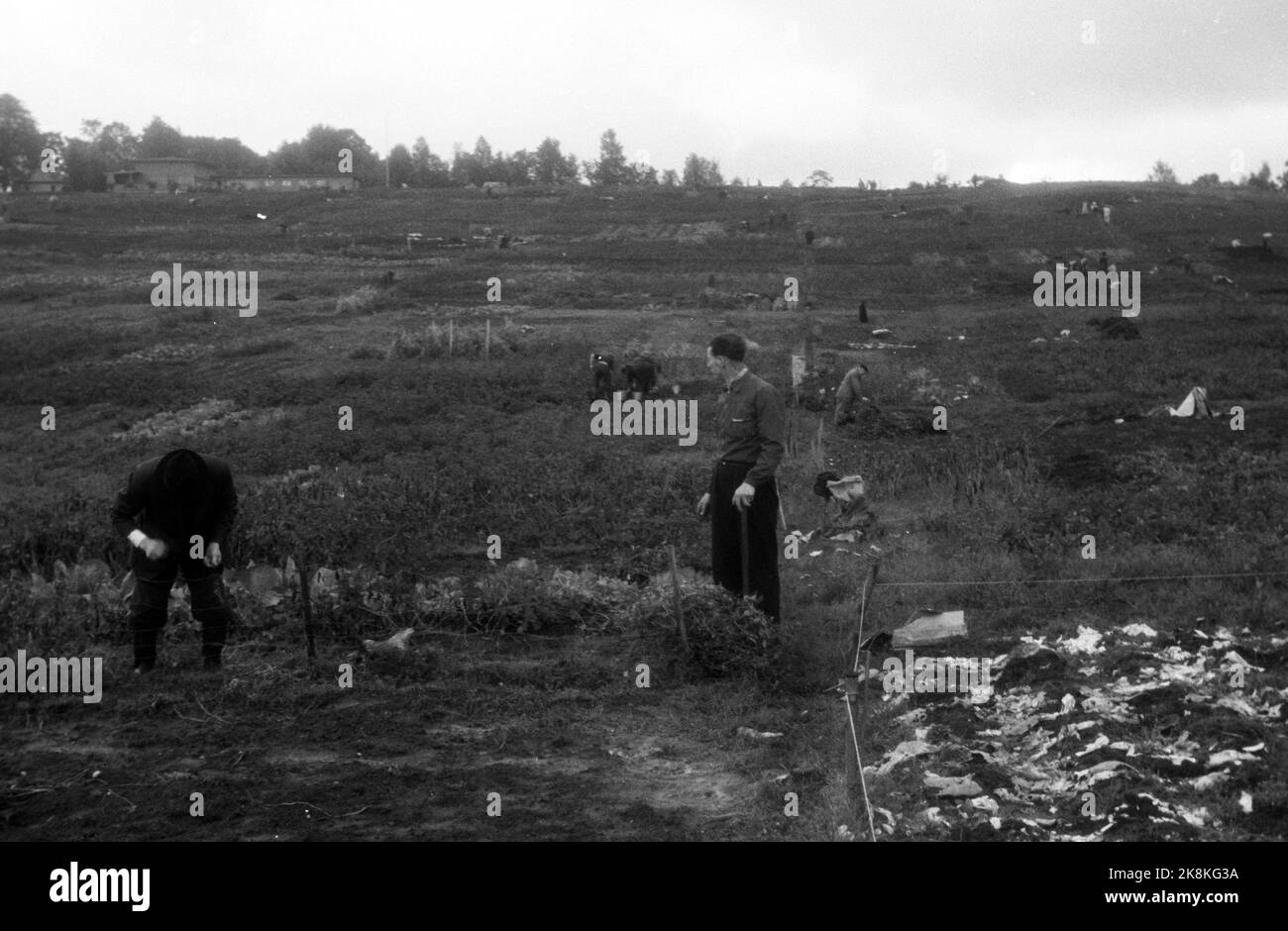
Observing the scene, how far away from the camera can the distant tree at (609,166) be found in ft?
204

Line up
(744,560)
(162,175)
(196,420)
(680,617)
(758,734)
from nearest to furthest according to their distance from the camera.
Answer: (758,734) < (680,617) < (744,560) < (196,420) < (162,175)

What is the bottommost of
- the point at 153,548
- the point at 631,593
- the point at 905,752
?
the point at 905,752

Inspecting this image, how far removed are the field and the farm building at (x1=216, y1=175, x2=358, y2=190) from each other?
102ft

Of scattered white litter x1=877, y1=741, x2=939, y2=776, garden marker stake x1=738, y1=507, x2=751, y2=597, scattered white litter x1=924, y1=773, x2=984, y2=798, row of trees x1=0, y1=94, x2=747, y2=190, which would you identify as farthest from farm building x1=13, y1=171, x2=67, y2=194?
scattered white litter x1=924, y1=773, x2=984, y2=798

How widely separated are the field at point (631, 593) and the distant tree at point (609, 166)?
3684 cm

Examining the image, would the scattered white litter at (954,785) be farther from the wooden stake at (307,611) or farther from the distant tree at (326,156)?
the distant tree at (326,156)

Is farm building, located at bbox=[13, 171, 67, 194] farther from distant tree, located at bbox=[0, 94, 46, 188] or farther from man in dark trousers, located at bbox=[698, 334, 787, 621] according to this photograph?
man in dark trousers, located at bbox=[698, 334, 787, 621]

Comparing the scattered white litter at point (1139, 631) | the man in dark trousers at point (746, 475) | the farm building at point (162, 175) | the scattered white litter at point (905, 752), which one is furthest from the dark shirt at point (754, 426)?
the farm building at point (162, 175)

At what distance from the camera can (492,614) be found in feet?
26.5

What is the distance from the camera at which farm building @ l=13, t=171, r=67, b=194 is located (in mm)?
58594

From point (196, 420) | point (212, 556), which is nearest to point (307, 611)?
point (212, 556)

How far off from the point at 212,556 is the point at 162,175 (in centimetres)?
6009

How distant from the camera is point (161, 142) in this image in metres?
74.3

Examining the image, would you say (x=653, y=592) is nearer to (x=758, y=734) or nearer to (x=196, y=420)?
(x=758, y=734)
